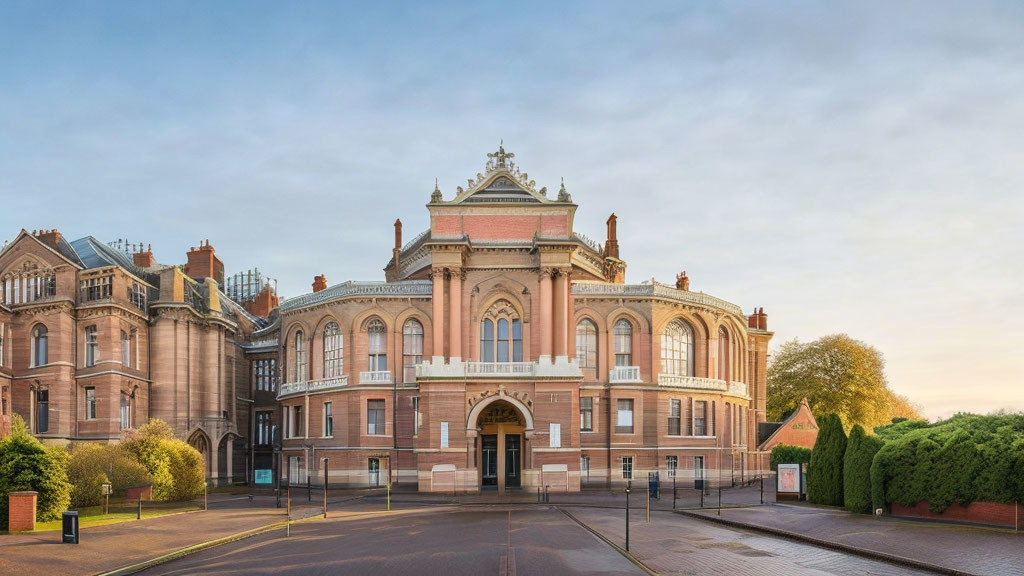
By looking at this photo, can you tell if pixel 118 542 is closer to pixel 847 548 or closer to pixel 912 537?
pixel 847 548

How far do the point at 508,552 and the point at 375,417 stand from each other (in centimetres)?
3258

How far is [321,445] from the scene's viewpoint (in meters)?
58.7

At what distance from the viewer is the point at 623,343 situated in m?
59.4

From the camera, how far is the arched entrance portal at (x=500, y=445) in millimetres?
54009

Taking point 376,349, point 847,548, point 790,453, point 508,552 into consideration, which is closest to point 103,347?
point 376,349

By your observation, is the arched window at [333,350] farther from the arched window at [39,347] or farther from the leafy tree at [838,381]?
the leafy tree at [838,381]

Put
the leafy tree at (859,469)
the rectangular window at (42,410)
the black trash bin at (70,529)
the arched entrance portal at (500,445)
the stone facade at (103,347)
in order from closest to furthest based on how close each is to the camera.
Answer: the black trash bin at (70,529), the leafy tree at (859,469), the arched entrance portal at (500,445), the rectangular window at (42,410), the stone facade at (103,347)

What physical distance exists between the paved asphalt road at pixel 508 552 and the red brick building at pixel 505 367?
16.5 meters

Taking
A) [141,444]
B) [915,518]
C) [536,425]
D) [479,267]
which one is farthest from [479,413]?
[915,518]

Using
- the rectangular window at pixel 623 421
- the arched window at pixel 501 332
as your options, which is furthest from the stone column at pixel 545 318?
the rectangular window at pixel 623 421

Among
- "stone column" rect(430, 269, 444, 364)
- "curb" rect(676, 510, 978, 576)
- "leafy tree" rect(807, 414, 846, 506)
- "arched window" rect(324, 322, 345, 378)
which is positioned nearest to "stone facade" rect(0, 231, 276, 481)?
"arched window" rect(324, 322, 345, 378)

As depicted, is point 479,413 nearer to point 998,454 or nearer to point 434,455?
point 434,455

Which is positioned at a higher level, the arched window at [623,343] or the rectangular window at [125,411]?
the arched window at [623,343]

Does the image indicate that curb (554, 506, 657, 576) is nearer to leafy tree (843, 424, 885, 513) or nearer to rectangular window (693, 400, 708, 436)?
leafy tree (843, 424, 885, 513)
